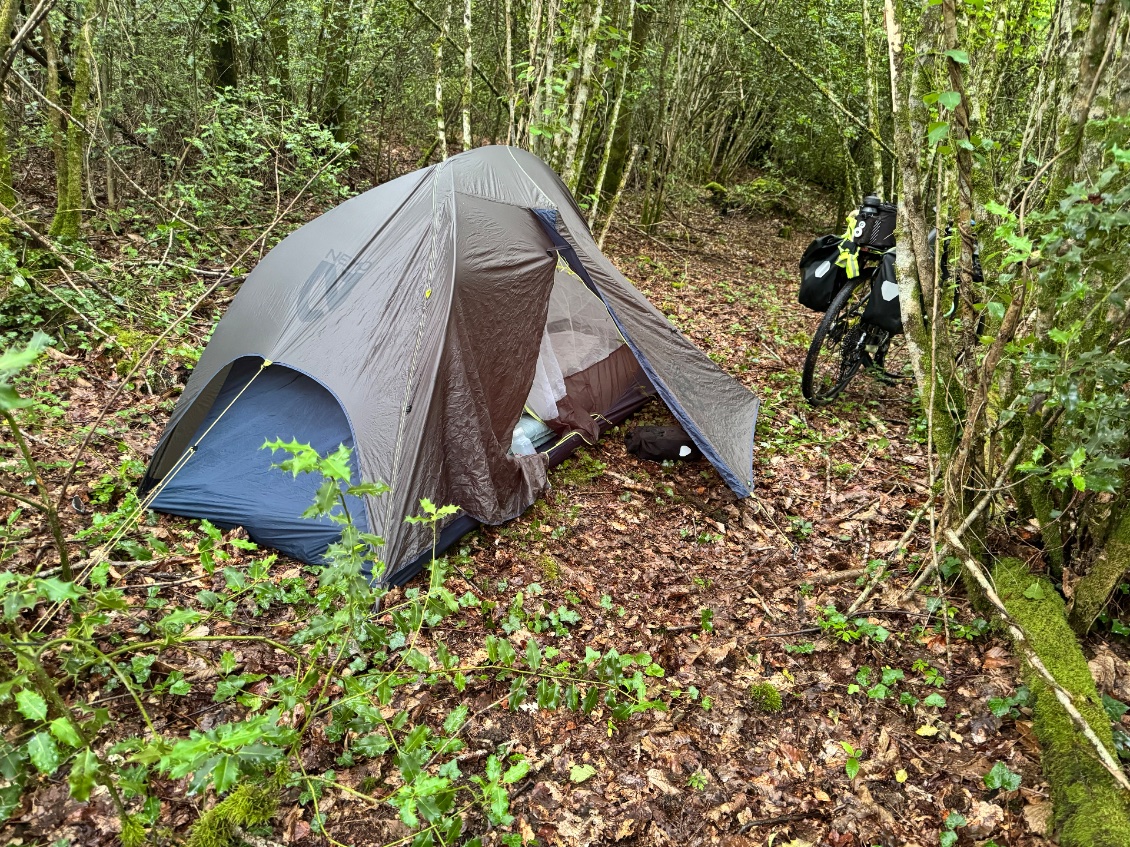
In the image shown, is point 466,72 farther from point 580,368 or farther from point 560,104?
point 580,368

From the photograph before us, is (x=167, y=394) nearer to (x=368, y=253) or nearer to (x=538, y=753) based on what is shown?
(x=368, y=253)

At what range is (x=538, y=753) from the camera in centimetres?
275

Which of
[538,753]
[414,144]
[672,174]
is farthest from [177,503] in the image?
[672,174]

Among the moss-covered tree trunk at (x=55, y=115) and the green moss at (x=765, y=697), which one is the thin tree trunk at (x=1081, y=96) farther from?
the moss-covered tree trunk at (x=55, y=115)

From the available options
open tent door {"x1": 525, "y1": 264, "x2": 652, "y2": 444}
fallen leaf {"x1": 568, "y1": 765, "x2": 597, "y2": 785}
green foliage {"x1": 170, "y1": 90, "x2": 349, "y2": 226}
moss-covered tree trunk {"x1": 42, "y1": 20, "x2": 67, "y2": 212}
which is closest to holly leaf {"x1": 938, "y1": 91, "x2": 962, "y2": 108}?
fallen leaf {"x1": 568, "y1": 765, "x2": 597, "y2": 785}

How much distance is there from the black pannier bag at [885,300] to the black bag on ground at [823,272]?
318 millimetres

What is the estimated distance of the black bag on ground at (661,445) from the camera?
4.96 meters

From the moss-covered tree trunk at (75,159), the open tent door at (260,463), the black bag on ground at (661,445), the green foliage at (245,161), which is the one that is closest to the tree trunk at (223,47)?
the green foliage at (245,161)

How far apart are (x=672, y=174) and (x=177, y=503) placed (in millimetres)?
10104

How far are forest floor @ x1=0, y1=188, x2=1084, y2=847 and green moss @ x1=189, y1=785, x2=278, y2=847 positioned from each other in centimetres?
18

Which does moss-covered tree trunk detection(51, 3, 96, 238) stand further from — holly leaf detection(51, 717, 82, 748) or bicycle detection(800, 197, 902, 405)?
bicycle detection(800, 197, 902, 405)

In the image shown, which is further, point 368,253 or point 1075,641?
point 368,253

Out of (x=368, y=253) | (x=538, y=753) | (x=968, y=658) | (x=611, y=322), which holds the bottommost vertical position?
(x=538, y=753)

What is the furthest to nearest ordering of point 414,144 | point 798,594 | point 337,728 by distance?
point 414,144, point 798,594, point 337,728
